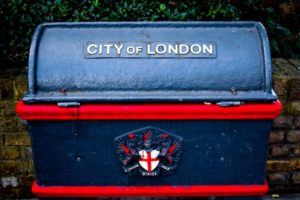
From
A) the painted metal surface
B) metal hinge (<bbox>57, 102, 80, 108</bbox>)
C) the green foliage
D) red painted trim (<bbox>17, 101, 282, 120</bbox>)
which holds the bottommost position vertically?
red painted trim (<bbox>17, 101, 282, 120</bbox>)

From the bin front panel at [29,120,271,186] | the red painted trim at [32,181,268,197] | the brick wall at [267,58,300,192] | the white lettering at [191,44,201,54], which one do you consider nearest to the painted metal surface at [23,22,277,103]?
the white lettering at [191,44,201,54]

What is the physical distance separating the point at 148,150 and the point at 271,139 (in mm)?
1157

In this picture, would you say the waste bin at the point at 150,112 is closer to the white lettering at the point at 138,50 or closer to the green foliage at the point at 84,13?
the white lettering at the point at 138,50

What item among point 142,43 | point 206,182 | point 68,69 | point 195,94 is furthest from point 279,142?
point 68,69

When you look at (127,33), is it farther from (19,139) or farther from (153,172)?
(19,139)

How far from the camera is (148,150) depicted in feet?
7.20

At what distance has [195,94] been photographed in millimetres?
2127

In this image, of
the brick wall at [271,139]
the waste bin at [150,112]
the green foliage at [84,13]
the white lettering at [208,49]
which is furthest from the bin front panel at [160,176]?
the green foliage at [84,13]

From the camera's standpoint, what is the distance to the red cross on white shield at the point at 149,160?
220cm

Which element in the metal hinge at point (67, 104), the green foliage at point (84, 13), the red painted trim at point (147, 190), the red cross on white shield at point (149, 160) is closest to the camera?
the metal hinge at point (67, 104)

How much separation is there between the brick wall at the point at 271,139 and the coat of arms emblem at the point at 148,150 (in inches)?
35.6

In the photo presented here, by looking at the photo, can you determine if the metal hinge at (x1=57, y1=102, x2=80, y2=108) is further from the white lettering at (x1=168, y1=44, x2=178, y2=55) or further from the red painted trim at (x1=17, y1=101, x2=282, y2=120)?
the white lettering at (x1=168, y1=44, x2=178, y2=55)

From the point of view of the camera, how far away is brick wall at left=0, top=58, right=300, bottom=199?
110 inches

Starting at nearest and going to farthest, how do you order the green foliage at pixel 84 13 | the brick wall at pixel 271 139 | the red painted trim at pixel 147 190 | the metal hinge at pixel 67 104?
the metal hinge at pixel 67 104 → the red painted trim at pixel 147 190 → the brick wall at pixel 271 139 → the green foliage at pixel 84 13
